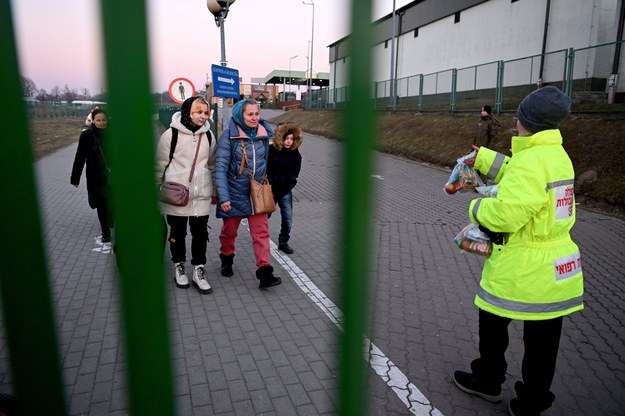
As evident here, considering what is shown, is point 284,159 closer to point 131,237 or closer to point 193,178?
point 193,178

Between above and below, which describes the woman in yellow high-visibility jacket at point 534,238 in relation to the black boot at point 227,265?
above

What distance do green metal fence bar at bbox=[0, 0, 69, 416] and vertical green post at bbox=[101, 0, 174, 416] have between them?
→ 0.17 meters

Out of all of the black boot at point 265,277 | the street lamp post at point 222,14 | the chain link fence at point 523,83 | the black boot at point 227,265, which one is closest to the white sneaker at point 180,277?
the black boot at point 227,265

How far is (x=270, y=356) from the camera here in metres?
3.71

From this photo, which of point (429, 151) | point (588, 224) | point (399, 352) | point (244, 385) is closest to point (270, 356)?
point (244, 385)

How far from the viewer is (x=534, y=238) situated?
2.68m

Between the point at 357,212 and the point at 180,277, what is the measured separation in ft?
15.0

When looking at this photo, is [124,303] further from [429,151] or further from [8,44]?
[429,151]

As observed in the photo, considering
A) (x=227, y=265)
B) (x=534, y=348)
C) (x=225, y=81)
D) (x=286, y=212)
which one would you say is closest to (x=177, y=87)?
(x=534, y=348)

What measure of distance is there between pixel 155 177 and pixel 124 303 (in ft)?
0.67

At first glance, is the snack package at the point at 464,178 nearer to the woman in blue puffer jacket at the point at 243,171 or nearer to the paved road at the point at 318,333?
the paved road at the point at 318,333

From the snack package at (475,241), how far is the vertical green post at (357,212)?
2.18m

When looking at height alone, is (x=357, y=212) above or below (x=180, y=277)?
above

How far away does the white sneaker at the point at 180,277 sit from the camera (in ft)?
16.5
